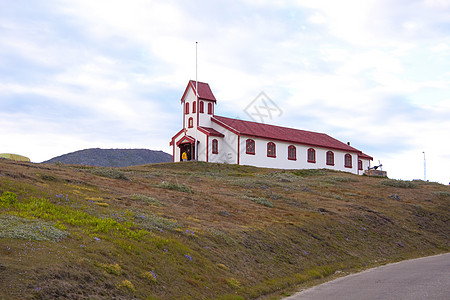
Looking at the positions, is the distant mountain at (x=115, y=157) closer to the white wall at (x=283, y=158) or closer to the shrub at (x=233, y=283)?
the white wall at (x=283, y=158)

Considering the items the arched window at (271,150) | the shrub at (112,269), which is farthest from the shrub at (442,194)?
the shrub at (112,269)

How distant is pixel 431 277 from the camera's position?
54.0 feet

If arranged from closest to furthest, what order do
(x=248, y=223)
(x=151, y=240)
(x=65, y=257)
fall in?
(x=65, y=257) → (x=151, y=240) → (x=248, y=223)

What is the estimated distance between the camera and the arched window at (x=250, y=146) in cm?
5619

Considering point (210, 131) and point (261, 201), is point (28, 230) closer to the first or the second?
point (261, 201)

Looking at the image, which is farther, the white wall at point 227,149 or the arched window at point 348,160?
the arched window at point 348,160

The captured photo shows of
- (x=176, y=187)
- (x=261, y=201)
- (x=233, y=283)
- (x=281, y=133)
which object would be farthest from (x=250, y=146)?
(x=233, y=283)

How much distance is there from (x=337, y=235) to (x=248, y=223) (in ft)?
19.2

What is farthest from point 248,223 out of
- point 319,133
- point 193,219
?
point 319,133

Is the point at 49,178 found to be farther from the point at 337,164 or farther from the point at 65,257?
the point at 337,164

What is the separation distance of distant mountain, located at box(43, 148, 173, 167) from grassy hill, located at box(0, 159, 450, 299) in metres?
73.6

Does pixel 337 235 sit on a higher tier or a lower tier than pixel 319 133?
lower

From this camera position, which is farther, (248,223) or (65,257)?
(248,223)

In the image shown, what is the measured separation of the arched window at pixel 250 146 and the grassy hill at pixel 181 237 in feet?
67.8
